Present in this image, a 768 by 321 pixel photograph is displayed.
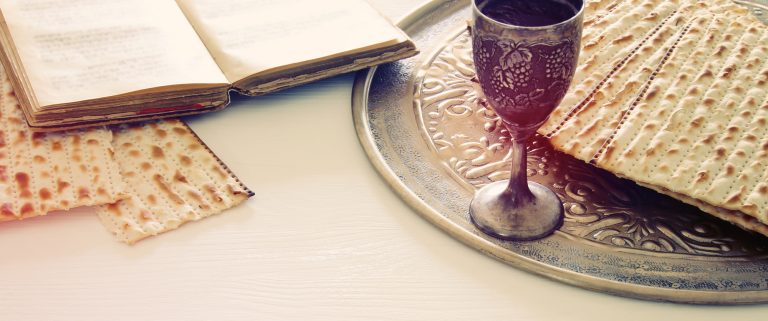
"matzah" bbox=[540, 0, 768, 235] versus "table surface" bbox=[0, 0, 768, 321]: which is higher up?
"matzah" bbox=[540, 0, 768, 235]

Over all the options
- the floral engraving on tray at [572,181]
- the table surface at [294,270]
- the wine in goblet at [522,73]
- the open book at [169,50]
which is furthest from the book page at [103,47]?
the wine in goblet at [522,73]

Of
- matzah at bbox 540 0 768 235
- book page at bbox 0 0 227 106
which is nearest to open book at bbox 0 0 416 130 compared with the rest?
book page at bbox 0 0 227 106

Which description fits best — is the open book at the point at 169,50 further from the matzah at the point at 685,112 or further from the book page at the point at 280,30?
the matzah at the point at 685,112

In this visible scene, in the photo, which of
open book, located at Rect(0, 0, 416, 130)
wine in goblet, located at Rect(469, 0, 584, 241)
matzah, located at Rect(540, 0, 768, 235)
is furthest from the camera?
open book, located at Rect(0, 0, 416, 130)

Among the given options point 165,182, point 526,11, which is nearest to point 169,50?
point 165,182

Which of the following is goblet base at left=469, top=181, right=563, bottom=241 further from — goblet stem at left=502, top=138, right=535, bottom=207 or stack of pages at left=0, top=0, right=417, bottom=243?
stack of pages at left=0, top=0, right=417, bottom=243

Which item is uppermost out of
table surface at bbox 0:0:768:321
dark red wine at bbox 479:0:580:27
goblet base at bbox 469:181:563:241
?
dark red wine at bbox 479:0:580:27
